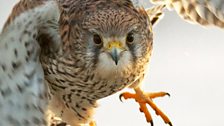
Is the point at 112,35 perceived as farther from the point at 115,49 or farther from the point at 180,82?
the point at 180,82

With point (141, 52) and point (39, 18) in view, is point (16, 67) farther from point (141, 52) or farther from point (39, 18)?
point (141, 52)

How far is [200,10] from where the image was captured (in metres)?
3.84

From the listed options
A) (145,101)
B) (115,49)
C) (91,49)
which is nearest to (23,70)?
(91,49)

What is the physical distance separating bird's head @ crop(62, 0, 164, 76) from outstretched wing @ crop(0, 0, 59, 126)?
13 centimetres

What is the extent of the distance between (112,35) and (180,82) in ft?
4.67

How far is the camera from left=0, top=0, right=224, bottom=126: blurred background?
14.1ft

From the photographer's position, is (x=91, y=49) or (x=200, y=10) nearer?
(x=91, y=49)

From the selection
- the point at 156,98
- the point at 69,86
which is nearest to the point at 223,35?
the point at 156,98

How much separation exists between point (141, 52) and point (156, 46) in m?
1.56

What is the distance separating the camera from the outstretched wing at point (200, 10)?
369 centimetres

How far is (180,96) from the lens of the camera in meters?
4.50

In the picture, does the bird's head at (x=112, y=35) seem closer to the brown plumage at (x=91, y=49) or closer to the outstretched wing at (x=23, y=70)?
the brown plumage at (x=91, y=49)

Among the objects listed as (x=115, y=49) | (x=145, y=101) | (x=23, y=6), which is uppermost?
(x=23, y=6)

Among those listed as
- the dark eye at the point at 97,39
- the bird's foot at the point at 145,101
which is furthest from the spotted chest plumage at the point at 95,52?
the bird's foot at the point at 145,101
